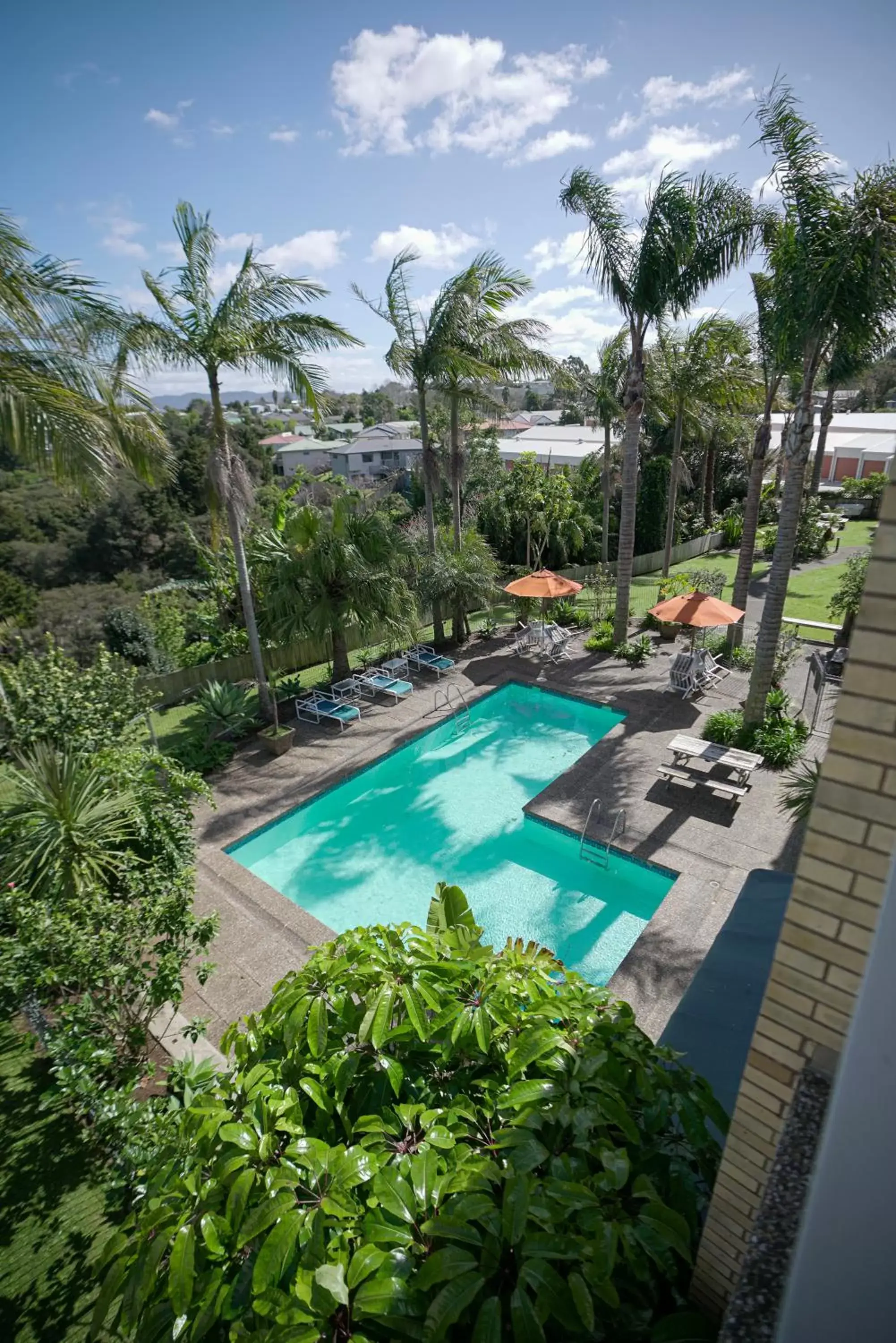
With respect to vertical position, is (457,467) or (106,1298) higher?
(457,467)

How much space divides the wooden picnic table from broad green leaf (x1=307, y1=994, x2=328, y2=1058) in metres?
8.97

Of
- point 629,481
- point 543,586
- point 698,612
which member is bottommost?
point 543,586

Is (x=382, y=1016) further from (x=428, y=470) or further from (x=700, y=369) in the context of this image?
(x=700, y=369)

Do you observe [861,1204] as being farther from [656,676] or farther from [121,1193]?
[656,676]

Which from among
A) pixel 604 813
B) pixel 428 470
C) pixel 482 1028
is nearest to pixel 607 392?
pixel 428 470

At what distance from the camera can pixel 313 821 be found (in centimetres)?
1159

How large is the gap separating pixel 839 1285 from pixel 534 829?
855 cm

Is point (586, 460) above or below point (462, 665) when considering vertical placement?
above

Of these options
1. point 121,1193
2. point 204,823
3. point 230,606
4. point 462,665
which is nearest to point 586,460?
point 462,665

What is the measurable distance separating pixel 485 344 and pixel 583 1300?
16.5 m

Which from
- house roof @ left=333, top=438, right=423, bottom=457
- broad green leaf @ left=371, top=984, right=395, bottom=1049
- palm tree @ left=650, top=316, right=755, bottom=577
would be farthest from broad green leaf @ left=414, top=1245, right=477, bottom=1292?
house roof @ left=333, top=438, right=423, bottom=457

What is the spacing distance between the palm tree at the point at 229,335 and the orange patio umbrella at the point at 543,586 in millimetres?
7214

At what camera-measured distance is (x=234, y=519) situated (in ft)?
38.7

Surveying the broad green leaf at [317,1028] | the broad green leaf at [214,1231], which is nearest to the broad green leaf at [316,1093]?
the broad green leaf at [317,1028]
